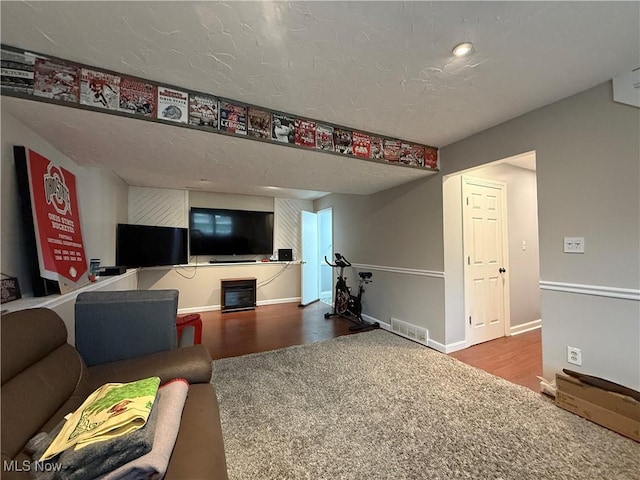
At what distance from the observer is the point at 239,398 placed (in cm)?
203

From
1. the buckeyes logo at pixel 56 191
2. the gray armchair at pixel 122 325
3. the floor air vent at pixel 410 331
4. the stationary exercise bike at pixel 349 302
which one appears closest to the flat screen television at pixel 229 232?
the stationary exercise bike at pixel 349 302

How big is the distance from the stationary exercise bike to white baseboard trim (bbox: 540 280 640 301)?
224 cm

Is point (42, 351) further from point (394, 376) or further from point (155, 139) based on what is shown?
point (394, 376)

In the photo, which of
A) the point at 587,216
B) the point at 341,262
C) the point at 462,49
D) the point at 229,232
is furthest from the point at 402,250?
the point at 229,232

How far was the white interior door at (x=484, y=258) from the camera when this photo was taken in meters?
3.14

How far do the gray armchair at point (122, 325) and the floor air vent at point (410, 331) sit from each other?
2.71 meters

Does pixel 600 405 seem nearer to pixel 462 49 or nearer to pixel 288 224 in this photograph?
pixel 462 49

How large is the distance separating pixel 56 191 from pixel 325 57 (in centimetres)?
209

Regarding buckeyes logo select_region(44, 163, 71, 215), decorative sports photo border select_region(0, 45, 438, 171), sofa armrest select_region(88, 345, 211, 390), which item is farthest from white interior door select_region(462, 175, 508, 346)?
buckeyes logo select_region(44, 163, 71, 215)

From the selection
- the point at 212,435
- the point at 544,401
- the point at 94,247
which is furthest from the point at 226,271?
the point at 544,401

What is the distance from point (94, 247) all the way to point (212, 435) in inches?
105

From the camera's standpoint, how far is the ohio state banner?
5.23 feet

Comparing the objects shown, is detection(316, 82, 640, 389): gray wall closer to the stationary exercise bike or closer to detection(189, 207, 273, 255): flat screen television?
Result: the stationary exercise bike

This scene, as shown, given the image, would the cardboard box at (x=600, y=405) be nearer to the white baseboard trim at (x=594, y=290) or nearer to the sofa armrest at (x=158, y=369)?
the white baseboard trim at (x=594, y=290)
